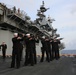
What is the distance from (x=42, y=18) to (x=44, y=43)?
71555 millimetres

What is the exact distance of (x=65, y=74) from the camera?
10.3m

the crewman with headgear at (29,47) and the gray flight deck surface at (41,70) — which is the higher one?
the crewman with headgear at (29,47)

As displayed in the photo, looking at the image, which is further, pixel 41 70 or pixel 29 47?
pixel 29 47

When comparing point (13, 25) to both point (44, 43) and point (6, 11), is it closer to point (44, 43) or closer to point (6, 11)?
point (6, 11)

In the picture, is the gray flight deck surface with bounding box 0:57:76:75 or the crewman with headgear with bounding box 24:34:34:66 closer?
the gray flight deck surface with bounding box 0:57:76:75

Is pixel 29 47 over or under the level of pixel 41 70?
over

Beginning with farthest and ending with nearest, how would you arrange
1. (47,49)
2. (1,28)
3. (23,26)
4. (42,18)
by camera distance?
1. (42,18)
2. (23,26)
3. (1,28)
4. (47,49)

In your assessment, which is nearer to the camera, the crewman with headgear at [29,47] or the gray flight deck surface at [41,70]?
the gray flight deck surface at [41,70]

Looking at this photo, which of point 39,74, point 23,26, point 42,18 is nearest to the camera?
point 39,74

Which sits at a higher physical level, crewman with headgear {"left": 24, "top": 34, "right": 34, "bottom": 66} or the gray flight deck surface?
crewman with headgear {"left": 24, "top": 34, "right": 34, "bottom": 66}

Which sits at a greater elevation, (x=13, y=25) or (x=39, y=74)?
(x=13, y=25)

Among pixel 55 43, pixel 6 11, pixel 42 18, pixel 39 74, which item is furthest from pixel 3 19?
pixel 42 18

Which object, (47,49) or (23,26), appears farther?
(23,26)

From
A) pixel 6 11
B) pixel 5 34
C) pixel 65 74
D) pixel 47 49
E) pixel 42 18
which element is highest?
pixel 42 18
